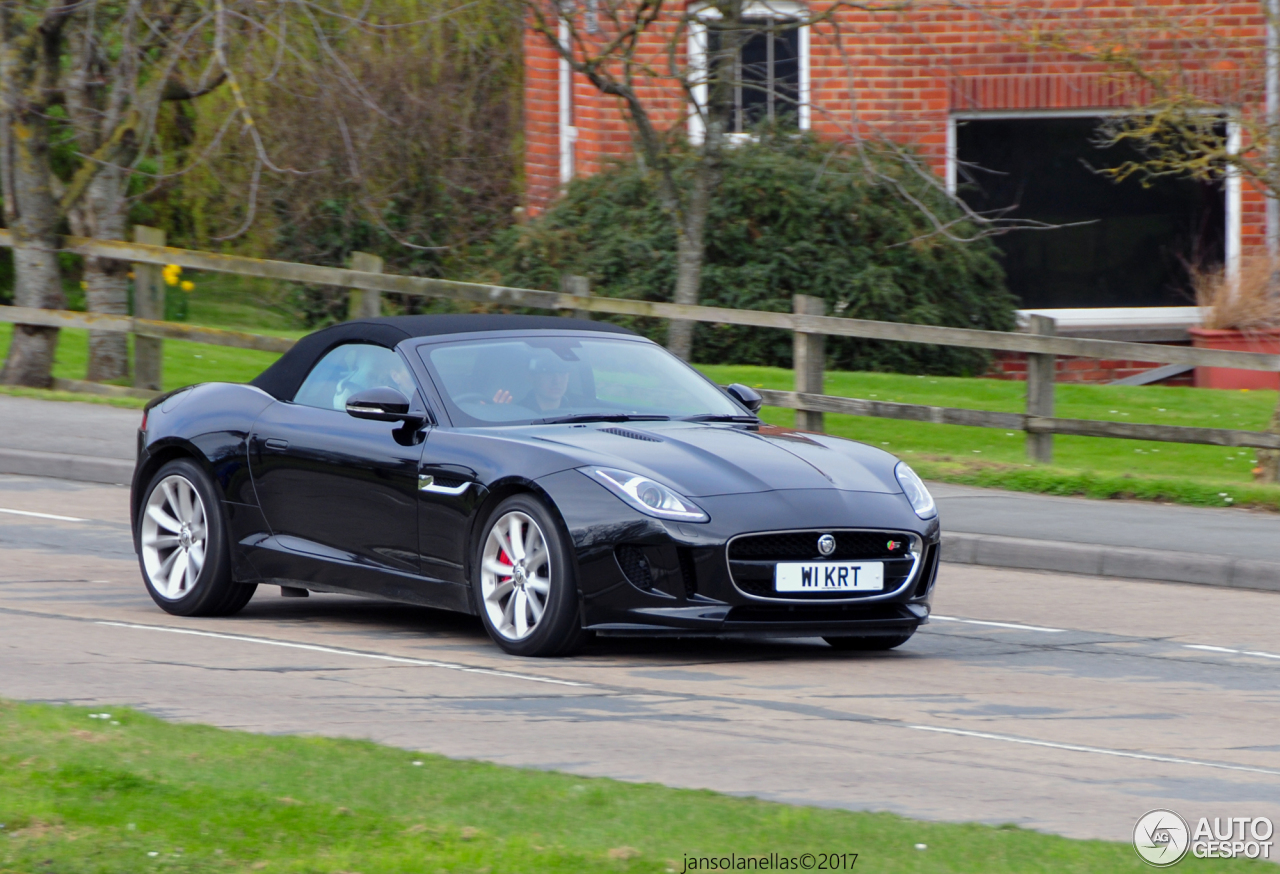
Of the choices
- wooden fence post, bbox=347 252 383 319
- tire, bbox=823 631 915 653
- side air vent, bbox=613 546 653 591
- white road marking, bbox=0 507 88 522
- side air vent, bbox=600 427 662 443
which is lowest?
tire, bbox=823 631 915 653

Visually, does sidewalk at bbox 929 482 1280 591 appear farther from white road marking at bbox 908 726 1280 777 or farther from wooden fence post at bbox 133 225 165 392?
wooden fence post at bbox 133 225 165 392

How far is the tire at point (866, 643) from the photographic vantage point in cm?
873

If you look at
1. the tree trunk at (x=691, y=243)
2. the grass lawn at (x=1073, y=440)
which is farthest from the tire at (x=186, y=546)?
the tree trunk at (x=691, y=243)

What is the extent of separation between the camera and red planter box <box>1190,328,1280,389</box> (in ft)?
69.8

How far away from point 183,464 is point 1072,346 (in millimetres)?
7514

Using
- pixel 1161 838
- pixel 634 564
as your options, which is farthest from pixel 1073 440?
pixel 1161 838

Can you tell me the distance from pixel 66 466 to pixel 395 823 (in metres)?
10.3

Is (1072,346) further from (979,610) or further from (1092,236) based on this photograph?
(1092,236)

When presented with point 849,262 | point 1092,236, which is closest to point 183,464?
point 849,262

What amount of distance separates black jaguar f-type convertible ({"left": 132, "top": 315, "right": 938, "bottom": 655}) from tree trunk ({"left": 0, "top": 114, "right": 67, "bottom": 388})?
29.8 feet

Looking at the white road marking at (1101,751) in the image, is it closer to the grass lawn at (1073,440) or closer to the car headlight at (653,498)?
the car headlight at (653,498)

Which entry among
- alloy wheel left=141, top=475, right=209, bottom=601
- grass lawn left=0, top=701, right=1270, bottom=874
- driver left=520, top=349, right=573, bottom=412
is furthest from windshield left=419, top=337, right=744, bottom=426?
grass lawn left=0, top=701, right=1270, bottom=874

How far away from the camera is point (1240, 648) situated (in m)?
9.11

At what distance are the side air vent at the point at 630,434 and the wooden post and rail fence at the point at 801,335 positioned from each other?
6409mm
